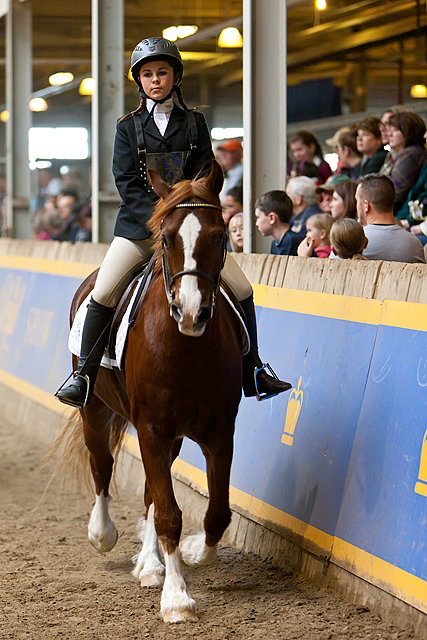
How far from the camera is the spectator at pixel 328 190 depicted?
314 inches

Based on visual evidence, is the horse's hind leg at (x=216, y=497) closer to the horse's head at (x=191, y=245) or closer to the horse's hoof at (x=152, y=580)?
the horse's hoof at (x=152, y=580)

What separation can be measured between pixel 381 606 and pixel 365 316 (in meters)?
1.45

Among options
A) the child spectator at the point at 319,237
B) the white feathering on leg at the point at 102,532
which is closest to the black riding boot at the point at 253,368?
the white feathering on leg at the point at 102,532

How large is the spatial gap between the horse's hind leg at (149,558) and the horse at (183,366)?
0.04 ft

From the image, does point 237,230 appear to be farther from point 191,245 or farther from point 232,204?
point 191,245

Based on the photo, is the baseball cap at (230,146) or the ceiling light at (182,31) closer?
the baseball cap at (230,146)

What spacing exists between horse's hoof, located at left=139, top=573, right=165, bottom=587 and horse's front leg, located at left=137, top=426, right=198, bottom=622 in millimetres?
496

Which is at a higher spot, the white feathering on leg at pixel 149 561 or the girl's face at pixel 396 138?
the girl's face at pixel 396 138

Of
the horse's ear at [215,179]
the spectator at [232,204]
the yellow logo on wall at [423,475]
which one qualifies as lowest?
the yellow logo on wall at [423,475]

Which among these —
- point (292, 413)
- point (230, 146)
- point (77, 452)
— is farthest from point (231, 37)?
point (292, 413)

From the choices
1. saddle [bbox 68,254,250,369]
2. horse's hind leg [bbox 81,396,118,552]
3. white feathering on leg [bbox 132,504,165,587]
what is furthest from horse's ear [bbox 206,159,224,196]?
white feathering on leg [bbox 132,504,165,587]

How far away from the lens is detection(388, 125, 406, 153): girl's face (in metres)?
7.19

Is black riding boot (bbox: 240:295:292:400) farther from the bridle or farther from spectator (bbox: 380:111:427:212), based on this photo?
spectator (bbox: 380:111:427:212)

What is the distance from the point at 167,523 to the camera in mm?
4051
